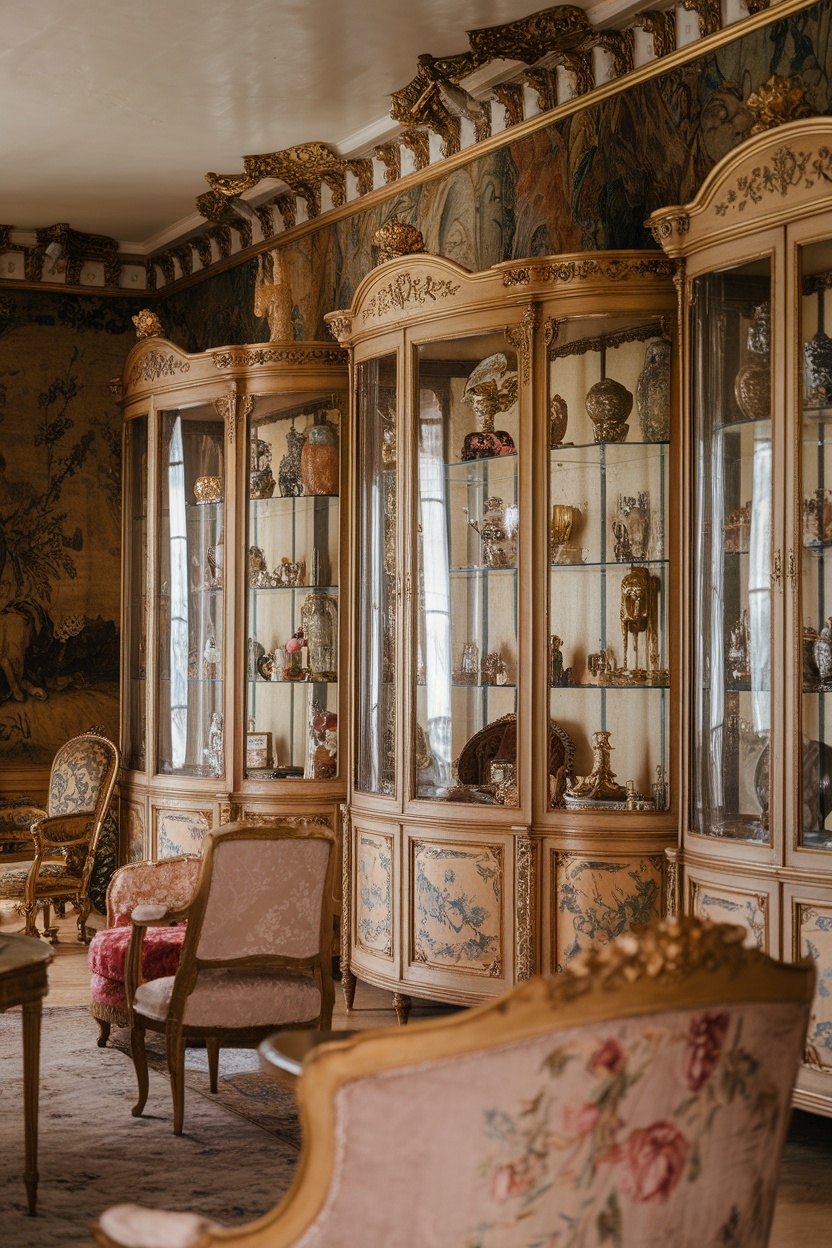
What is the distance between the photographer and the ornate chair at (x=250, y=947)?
423cm

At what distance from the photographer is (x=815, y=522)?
4.05 m

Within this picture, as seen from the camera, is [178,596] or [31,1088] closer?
[31,1088]

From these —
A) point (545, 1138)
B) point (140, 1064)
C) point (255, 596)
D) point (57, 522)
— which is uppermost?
point (57, 522)

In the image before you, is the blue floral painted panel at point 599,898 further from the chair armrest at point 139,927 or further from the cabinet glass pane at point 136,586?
the cabinet glass pane at point 136,586

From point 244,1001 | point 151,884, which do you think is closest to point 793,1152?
point 244,1001

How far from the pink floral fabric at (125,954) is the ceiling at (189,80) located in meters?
3.40

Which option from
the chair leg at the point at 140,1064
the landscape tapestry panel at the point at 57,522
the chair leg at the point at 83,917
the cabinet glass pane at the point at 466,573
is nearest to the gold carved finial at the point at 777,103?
the cabinet glass pane at the point at 466,573

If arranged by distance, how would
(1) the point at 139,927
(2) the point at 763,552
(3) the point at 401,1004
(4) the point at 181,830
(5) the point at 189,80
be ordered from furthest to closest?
(4) the point at 181,830 < (5) the point at 189,80 < (3) the point at 401,1004 < (1) the point at 139,927 < (2) the point at 763,552

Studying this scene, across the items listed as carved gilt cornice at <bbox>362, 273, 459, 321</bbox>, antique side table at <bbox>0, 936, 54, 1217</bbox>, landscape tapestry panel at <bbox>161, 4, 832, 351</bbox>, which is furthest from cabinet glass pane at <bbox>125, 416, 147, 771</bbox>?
antique side table at <bbox>0, 936, 54, 1217</bbox>

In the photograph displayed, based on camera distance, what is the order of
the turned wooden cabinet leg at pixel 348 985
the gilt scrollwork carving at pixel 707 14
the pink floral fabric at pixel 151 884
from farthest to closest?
the turned wooden cabinet leg at pixel 348 985 → the pink floral fabric at pixel 151 884 → the gilt scrollwork carving at pixel 707 14

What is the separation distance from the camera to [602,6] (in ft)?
16.4

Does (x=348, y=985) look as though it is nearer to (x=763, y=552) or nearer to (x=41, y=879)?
(x=41, y=879)

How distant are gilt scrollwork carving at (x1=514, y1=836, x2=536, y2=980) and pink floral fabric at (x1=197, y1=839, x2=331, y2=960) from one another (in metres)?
0.89

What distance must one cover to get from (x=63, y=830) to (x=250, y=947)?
2982mm
